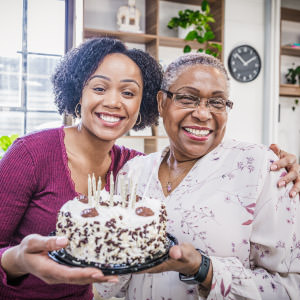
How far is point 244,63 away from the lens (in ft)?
13.5

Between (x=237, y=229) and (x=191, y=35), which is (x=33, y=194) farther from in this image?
(x=191, y=35)

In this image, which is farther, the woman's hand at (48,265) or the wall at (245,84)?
the wall at (245,84)

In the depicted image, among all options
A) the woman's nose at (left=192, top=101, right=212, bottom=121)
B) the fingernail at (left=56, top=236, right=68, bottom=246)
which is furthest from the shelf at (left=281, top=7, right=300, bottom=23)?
the fingernail at (left=56, top=236, right=68, bottom=246)

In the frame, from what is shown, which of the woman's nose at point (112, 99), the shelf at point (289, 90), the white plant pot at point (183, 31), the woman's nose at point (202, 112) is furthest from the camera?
the shelf at point (289, 90)

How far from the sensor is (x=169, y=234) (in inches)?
44.2

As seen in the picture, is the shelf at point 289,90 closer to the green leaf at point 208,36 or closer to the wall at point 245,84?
the wall at point 245,84

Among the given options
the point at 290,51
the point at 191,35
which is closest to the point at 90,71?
the point at 191,35

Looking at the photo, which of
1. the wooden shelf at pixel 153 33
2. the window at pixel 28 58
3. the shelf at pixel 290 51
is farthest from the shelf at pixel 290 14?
the window at pixel 28 58

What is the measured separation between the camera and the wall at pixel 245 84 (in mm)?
4117

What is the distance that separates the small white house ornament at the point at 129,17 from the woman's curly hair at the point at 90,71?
181 cm

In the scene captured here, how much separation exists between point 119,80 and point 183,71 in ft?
0.84

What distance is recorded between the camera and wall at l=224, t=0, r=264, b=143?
412 centimetres

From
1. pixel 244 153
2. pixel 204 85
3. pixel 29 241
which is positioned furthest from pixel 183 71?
pixel 29 241

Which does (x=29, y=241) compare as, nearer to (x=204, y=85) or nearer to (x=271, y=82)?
(x=204, y=85)
